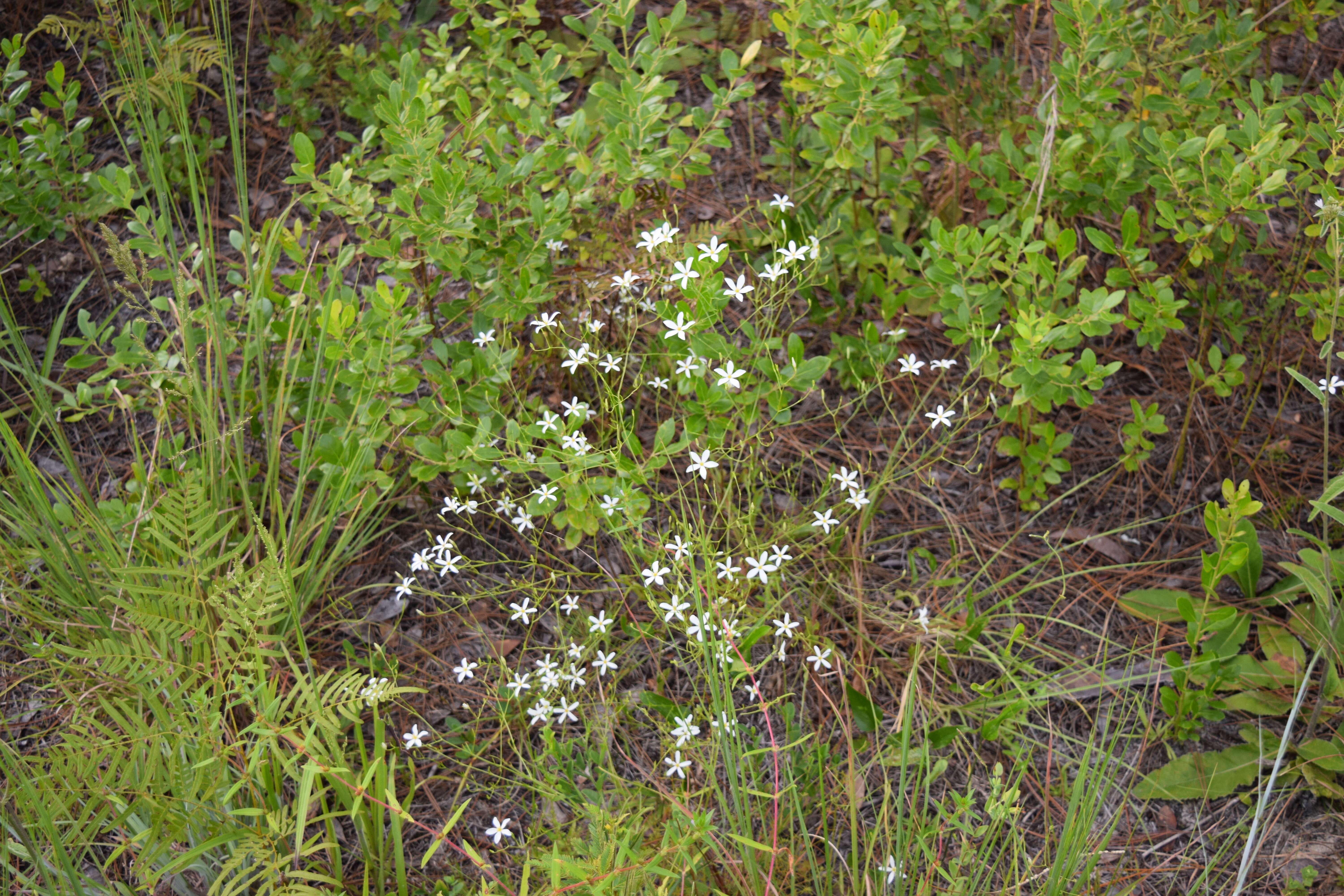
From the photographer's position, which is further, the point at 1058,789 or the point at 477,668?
the point at 477,668

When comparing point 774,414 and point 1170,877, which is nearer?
point 1170,877

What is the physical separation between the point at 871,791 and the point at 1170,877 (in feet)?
2.10

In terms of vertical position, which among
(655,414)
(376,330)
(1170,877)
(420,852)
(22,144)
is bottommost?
(1170,877)

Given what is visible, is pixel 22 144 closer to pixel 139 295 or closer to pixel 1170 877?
pixel 139 295

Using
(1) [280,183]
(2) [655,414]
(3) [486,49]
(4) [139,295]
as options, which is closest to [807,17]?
(3) [486,49]

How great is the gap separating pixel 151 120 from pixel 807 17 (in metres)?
1.58

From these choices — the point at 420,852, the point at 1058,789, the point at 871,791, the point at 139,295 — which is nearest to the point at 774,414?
the point at 871,791

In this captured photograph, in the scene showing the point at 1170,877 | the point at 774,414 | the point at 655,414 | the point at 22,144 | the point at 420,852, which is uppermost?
the point at 22,144

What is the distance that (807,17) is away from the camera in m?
2.44

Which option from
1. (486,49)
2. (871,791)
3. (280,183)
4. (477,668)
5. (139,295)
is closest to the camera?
(871,791)

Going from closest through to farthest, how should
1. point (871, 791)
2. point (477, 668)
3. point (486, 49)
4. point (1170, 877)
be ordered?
point (1170, 877) < point (871, 791) < point (477, 668) < point (486, 49)

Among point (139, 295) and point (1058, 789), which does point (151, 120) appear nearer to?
point (139, 295)

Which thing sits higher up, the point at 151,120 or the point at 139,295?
the point at 151,120

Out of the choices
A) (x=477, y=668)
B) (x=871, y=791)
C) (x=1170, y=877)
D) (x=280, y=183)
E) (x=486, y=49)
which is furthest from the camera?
(x=280, y=183)
